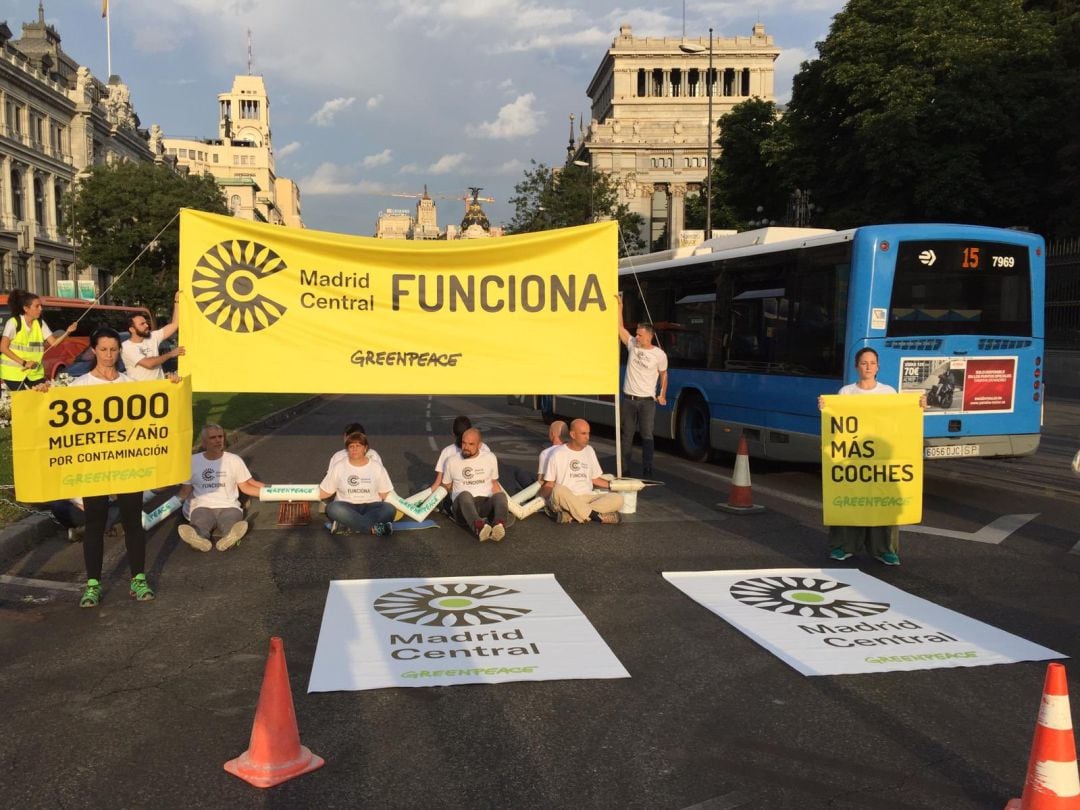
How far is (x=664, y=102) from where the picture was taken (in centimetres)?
11331

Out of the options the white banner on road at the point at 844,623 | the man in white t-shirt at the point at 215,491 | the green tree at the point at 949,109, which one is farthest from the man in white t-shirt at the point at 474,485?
the green tree at the point at 949,109

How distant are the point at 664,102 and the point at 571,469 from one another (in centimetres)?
11108

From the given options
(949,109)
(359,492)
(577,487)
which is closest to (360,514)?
(359,492)

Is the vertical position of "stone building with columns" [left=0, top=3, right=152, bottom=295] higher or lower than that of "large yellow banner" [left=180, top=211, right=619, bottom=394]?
higher

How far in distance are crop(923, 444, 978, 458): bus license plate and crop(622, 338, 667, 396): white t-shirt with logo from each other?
3108 mm

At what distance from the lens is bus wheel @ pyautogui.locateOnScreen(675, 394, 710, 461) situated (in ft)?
45.4

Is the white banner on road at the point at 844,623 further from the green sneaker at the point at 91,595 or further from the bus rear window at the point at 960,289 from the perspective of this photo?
the bus rear window at the point at 960,289

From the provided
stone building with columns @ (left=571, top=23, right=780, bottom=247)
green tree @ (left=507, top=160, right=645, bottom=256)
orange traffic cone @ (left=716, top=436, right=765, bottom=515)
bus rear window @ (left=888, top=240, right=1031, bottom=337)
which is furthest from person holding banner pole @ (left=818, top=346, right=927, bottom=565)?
stone building with columns @ (left=571, top=23, right=780, bottom=247)

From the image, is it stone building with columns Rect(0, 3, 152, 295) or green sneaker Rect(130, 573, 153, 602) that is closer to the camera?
green sneaker Rect(130, 573, 153, 602)

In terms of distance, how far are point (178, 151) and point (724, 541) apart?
184093 millimetres

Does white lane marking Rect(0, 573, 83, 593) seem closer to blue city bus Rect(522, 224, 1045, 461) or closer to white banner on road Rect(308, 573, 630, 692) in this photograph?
white banner on road Rect(308, 573, 630, 692)

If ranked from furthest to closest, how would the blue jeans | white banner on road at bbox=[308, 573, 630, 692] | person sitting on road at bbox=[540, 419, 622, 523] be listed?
1. person sitting on road at bbox=[540, 419, 622, 523]
2. the blue jeans
3. white banner on road at bbox=[308, 573, 630, 692]

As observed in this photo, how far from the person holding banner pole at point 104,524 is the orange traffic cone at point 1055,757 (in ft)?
17.6

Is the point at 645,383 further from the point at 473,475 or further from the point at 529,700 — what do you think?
the point at 529,700
